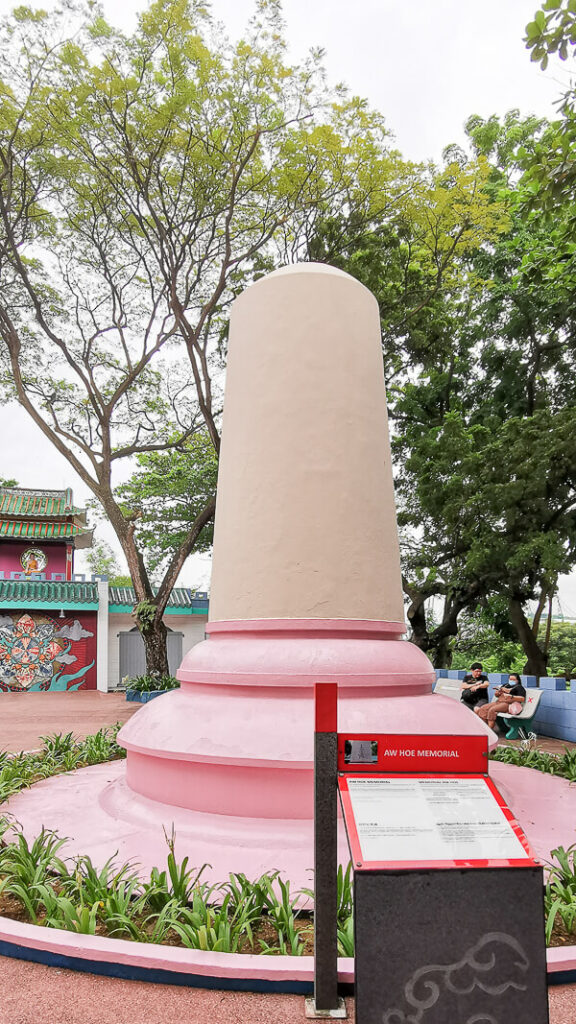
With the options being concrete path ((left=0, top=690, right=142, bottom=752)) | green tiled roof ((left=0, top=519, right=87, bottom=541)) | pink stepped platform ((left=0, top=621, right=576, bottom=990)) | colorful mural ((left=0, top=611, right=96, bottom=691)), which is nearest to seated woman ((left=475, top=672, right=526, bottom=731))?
pink stepped platform ((left=0, top=621, right=576, bottom=990))

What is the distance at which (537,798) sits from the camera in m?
5.74

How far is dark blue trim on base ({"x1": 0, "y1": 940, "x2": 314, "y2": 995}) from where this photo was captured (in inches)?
111

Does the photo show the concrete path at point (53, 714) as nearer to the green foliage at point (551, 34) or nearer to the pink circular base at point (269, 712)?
the pink circular base at point (269, 712)

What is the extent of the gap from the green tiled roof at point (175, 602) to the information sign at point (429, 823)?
69.1 ft

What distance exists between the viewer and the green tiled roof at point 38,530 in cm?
2488

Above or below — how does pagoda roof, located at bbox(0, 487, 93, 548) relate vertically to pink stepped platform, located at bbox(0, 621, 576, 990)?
above

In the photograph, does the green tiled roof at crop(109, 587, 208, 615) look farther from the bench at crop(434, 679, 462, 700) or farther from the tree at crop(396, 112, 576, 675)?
the bench at crop(434, 679, 462, 700)

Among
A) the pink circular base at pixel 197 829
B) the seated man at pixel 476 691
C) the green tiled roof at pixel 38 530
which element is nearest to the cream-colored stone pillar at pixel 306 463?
the pink circular base at pixel 197 829

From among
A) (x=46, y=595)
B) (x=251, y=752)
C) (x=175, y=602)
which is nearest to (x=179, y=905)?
(x=251, y=752)

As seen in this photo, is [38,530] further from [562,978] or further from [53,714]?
[562,978]

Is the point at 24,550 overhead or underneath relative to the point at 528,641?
overhead

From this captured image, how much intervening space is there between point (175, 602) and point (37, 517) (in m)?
6.08

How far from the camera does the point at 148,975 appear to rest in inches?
115

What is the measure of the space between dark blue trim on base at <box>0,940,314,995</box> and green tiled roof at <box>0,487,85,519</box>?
23.2m
